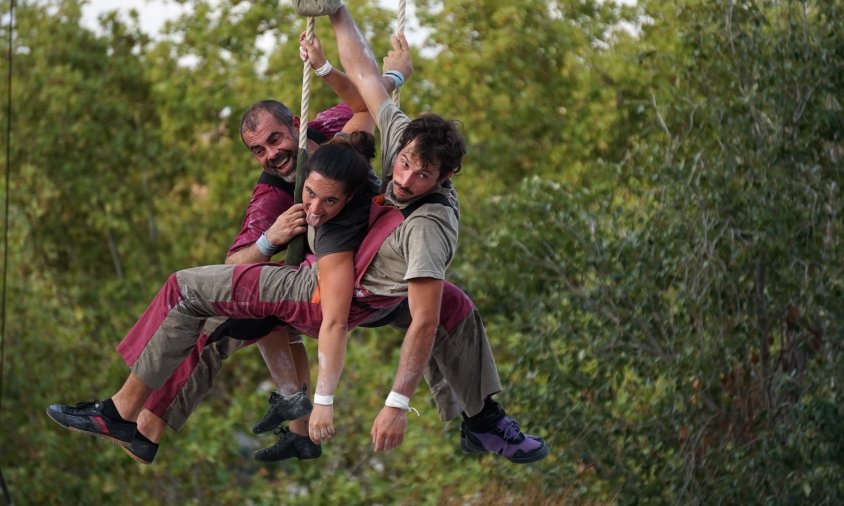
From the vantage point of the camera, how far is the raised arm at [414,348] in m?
5.04

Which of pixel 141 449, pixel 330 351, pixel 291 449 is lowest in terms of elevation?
pixel 291 449

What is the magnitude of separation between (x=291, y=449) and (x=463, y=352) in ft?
2.99

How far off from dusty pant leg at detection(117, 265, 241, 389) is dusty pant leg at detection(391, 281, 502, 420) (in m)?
0.65

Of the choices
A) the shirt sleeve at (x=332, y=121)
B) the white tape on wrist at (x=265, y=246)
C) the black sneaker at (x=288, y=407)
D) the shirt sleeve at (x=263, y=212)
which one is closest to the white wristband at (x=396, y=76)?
the shirt sleeve at (x=332, y=121)

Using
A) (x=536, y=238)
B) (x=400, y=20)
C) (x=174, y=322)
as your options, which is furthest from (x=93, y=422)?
(x=536, y=238)

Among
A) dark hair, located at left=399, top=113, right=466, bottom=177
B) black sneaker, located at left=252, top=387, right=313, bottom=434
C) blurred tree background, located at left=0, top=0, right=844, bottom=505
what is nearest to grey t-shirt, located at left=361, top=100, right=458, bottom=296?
dark hair, located at left=399, top=113, right=466, bottom=177

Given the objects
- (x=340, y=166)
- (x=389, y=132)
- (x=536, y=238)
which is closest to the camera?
(x=340, y=166)

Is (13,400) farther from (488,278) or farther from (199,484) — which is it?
(488,278)

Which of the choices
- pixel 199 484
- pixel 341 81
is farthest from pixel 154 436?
pixel 199 484

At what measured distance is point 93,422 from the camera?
18.1 feet

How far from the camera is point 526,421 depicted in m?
10.7

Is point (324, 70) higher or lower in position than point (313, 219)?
higher

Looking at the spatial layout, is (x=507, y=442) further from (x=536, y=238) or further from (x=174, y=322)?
(x=536, y=238)

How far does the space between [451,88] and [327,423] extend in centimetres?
1405
